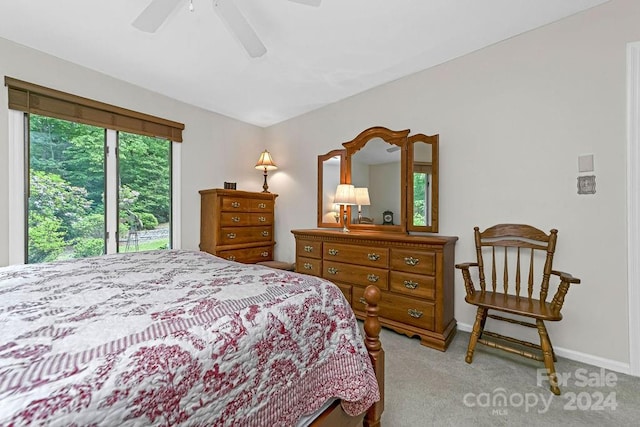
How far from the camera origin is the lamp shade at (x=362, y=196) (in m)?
3.12

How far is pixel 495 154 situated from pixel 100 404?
283 centimetres

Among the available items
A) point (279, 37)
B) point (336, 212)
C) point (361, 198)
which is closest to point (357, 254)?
point (361, 198)

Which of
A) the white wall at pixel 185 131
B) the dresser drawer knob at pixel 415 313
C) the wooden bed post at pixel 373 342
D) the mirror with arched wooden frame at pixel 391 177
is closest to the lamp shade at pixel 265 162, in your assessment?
the white wall at pixel 185 131

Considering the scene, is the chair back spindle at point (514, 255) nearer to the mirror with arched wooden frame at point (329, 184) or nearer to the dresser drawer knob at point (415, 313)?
the dresser drawer knob at point (415, 313)

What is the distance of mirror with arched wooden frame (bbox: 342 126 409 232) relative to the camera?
287 cm

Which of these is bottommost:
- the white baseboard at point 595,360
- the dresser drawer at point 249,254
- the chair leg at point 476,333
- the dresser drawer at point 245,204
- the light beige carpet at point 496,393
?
the light beige carpet at point 496,393

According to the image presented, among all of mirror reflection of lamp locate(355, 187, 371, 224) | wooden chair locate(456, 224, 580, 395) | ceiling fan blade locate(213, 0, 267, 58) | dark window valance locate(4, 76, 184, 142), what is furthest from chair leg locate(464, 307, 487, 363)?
dark window valance locate(4, 76, 184, 142)

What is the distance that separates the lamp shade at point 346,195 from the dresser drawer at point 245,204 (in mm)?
1205

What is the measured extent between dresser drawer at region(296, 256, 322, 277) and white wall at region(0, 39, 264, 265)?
4.67 ft

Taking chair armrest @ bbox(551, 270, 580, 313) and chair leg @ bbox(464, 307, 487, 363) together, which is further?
chair leg @ bbox(464, 307, 487, 363)

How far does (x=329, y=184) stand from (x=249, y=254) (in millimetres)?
1411

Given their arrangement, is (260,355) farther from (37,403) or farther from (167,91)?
(167,91)

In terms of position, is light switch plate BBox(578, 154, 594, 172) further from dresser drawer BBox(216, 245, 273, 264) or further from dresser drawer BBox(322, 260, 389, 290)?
dresser drawer BBox(216, 245, 273, 264)

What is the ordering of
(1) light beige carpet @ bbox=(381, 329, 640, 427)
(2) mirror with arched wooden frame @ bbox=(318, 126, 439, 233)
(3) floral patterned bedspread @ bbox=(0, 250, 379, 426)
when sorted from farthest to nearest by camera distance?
(2) mirror with arched wooden frame @ bbox=(318, 126, 439, 233)
(1) light beige carpet @ bbox=(381, 329, 640, 427)
(3) floral patterned bedspread @ bbox=(0, 250, 379, 426)
